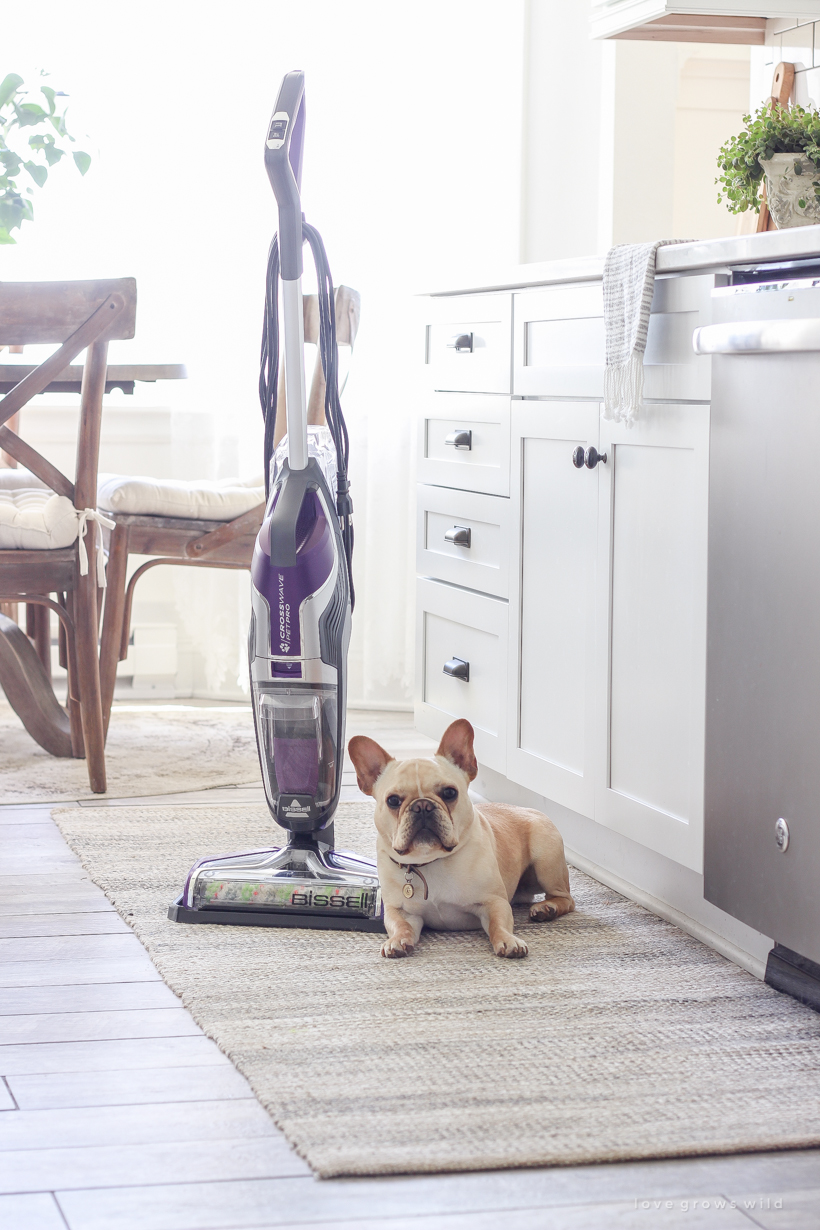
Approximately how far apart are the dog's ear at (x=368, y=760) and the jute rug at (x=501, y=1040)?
224 millimetres

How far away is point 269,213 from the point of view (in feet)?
12.2

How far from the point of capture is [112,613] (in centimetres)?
292

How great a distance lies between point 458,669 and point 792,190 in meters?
1.05

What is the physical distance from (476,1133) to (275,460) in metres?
0.99

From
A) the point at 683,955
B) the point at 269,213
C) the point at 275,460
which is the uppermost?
the point at 269,213

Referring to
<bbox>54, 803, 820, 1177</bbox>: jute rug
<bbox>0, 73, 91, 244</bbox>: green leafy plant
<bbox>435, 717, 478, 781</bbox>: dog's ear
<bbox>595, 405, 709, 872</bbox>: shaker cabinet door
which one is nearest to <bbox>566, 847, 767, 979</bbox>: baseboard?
<bbox>54, 803, 820, 1177</bbox>: jute rug

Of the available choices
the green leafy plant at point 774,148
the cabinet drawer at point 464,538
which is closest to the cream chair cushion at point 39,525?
the cabinet drawer at point 464,538

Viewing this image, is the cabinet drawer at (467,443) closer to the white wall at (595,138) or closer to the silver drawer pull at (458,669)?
the silver drawer pull at (458,669)

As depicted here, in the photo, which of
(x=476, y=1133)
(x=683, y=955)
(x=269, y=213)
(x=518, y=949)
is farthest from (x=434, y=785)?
(x=269, y=213)

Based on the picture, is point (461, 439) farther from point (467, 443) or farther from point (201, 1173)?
point (201, 1173)

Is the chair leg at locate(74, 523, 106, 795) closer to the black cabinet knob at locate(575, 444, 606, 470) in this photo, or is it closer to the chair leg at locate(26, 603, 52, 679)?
the chair leg at locate(26, 603, 52, 679)

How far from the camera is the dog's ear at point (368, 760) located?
1.92 meters

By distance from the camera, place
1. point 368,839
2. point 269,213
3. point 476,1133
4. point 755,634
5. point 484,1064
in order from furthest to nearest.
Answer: point 269,213
point 368,839
point 755,634
point 484,1064
point 476,1133

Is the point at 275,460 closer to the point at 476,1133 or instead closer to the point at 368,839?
the point at 368,839
